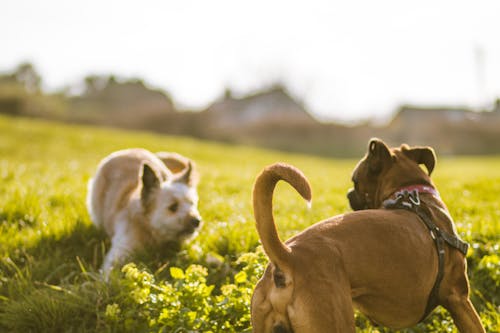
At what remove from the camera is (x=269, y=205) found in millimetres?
2346

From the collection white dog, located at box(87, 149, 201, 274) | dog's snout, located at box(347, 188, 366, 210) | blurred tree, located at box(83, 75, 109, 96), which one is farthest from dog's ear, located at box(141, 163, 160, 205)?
blurred tree, located at box(83, 75, 109, 96)

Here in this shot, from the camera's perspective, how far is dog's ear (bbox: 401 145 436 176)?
3.86 meters

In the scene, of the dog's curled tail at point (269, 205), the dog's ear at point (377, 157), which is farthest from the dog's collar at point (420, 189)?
the dog's curled tail at point (269, 205)

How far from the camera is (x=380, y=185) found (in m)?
3.64

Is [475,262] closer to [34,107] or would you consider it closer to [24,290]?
A: [24,290]

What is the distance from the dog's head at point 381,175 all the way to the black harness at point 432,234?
0.22m

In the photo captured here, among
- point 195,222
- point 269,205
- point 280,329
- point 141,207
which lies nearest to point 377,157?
point 269,205

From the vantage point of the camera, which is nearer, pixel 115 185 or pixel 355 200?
pixel 355 200

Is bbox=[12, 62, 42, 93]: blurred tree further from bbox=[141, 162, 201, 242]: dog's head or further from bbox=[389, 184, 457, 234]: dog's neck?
bbox=[389, 184, 457, 234]: dog's neck

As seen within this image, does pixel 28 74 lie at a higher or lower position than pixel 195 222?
Answer: higher

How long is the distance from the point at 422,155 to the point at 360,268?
6.02 ft

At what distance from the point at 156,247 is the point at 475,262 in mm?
3090

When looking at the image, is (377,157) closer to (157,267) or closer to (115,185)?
(157,267)

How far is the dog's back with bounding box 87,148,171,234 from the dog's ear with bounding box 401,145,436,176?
2.72 m
